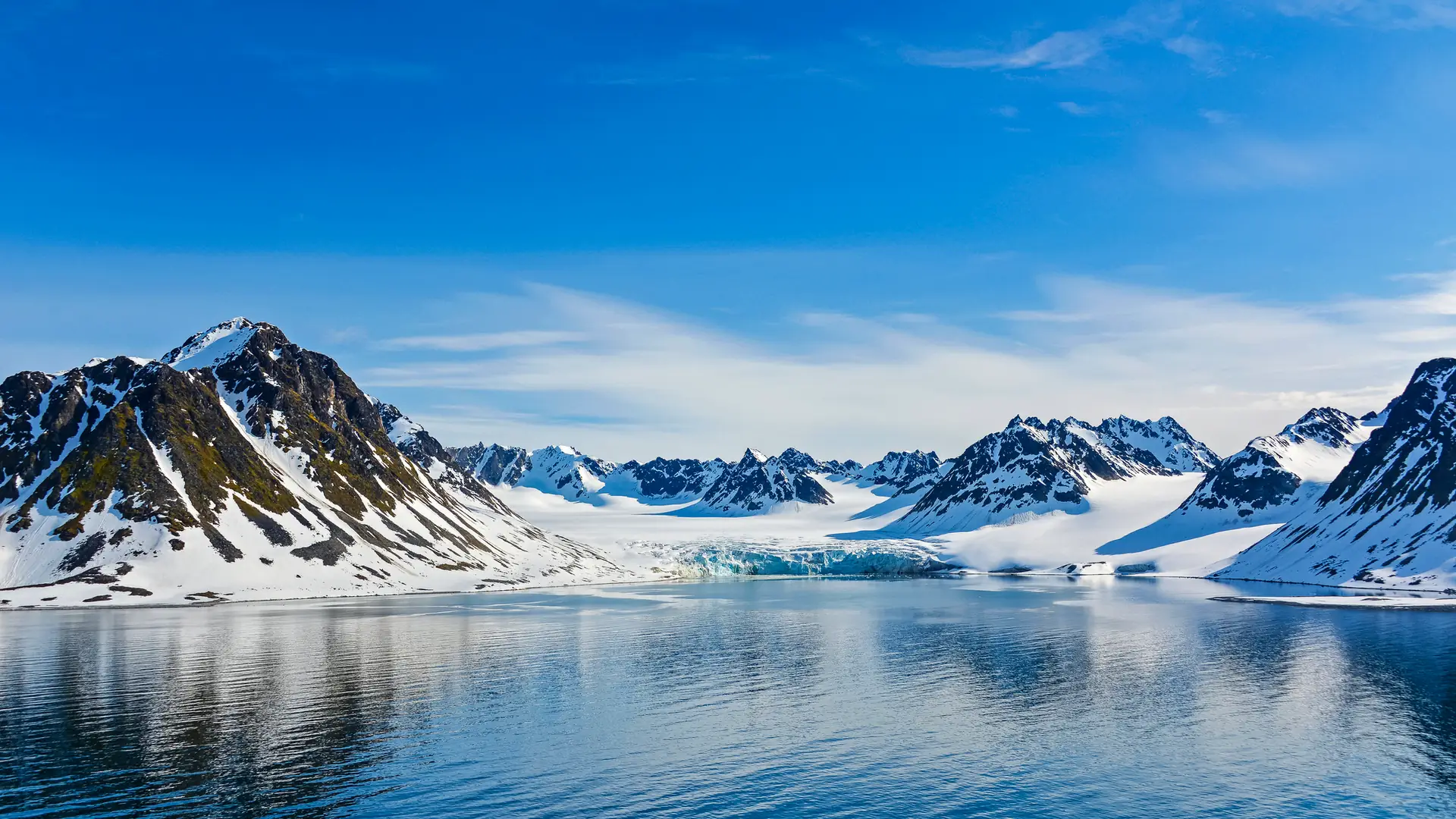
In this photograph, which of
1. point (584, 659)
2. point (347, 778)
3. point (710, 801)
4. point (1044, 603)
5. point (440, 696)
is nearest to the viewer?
point (710, 801)

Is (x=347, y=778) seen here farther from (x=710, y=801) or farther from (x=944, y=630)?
(x=944, y=630)

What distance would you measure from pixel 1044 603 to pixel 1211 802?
478ft

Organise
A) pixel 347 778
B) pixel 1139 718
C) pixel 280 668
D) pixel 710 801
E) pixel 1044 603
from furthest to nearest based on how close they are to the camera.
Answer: pixel 1044 603 → pixel 280 668 → pixel 1139 718 → pixel 347 778 → pixel 710 801

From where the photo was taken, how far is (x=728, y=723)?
67688 millimetres

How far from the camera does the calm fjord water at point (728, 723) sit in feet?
163

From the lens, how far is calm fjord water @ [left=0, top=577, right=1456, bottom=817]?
4962 centimetres

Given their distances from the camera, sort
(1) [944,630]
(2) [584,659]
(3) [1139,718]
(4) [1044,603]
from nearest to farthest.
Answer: (3) [1139,718]
(2) [584,659]
(1) [944,630]
(4) [1044,603]

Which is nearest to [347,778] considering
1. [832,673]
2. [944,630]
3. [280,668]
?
[280,668]

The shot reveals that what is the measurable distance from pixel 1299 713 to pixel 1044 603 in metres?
121

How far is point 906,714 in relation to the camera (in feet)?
234

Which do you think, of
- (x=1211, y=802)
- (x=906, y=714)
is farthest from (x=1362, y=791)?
(x=906, y=714)

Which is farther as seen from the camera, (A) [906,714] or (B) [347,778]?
(A) [906,714]

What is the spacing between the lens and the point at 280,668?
91.0m

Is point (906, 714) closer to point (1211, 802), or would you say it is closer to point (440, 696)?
point (1211, 802)
